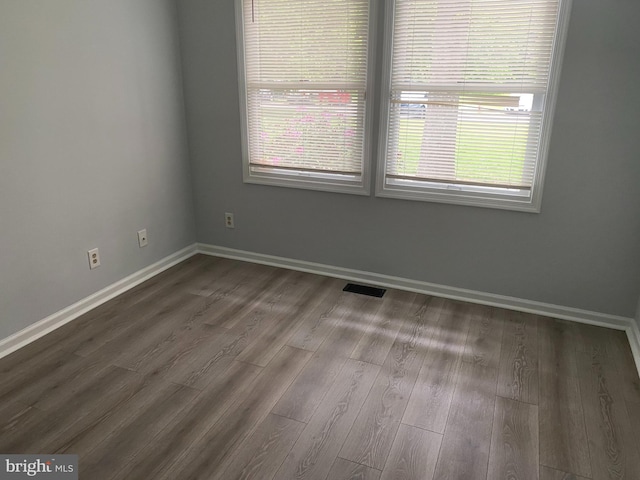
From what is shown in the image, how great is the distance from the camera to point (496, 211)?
9.71 ft

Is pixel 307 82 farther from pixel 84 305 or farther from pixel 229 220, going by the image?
pixel 84 305

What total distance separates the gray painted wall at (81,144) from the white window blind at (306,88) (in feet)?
2.06

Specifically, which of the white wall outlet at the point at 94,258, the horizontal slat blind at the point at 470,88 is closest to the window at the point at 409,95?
the horizontal slat blind at the point at 470,88

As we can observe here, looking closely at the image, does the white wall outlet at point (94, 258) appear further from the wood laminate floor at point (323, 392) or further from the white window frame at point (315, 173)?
the white window frame at point (315, 173)

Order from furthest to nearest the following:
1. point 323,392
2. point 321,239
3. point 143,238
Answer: point 321,239 < point 143,238 < point 323,392

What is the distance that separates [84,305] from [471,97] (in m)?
2.70

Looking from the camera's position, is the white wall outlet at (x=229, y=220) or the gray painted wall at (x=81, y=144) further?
the white wall outlet at (x=229, y=220)

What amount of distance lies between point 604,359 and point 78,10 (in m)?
3.47

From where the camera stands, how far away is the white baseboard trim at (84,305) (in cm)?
256

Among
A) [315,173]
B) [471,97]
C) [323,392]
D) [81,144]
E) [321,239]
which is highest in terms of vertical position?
[471,97]

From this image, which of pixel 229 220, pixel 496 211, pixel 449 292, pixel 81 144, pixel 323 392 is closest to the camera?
pixel 323 392

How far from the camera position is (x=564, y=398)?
2238 mm

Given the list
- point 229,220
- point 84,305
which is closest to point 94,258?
point 84,305

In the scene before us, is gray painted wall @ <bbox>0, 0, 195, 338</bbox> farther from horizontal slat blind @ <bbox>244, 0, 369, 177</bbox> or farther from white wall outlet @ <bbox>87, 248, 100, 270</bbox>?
horizontal slat blind @ <bbox>244, 0, 369, 177</bbox>
